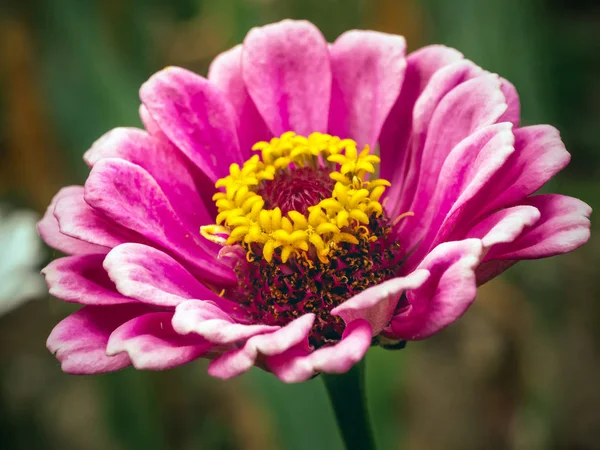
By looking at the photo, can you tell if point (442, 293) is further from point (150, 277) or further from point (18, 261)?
point (18, 261)

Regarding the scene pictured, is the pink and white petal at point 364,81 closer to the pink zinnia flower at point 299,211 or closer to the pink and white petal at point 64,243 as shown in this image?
the pink zinnia flower at point 299,211

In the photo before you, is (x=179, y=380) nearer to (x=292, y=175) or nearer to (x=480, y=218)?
(x=292, y=175)

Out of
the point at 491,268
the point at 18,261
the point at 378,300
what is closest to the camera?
the point at 378,300

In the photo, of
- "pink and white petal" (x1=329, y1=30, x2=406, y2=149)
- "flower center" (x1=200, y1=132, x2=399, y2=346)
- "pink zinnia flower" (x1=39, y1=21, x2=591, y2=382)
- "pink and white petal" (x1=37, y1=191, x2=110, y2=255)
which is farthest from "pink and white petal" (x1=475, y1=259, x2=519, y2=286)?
"pink and white petal" (x1=37, y1=191, x2=110, y2=255)

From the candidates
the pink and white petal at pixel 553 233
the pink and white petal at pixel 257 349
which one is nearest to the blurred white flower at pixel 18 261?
the pink and white petal at pixel 257 349

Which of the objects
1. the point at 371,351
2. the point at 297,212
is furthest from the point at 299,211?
the point at 371,351

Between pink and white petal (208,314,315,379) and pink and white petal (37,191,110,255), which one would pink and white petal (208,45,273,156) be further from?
pink and white petal (208,314,315,379)
